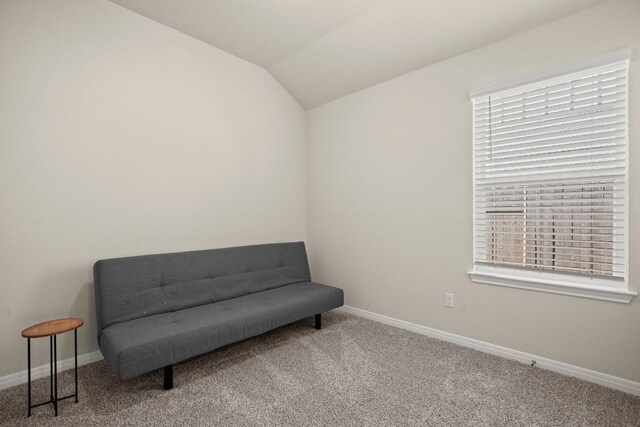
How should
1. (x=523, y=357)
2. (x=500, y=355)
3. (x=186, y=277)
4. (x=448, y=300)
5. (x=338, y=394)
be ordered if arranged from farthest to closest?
(x=448, y=300) < (x=186, y=277) < (x=500, y=355) < (x=523, y=357) < (x=338, y=394)

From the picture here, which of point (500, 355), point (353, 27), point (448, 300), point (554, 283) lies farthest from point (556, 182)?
point (353, 27)

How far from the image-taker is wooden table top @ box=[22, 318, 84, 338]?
1.72 meters

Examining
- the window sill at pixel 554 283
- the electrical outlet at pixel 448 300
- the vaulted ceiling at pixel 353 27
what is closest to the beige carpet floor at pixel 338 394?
the electrical outlet at pixel 448 300

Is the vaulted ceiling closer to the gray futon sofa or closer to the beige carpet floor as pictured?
the gray futon sofa

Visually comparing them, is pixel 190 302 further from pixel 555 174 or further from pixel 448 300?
pixel 555 174

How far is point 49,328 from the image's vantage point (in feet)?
5.91

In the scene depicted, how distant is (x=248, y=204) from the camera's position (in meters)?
3.33

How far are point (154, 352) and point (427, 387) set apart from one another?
1683 millimetres

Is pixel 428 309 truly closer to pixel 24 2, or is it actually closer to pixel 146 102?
pixel 146 102

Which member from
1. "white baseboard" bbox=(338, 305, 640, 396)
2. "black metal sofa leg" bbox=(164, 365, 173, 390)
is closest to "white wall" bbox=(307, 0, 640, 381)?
"white baseboard" bbox=(338, 305, 640, 396)

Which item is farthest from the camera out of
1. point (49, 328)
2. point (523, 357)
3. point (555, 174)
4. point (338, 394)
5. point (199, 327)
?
point (523, 357)

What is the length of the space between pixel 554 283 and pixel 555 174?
752 mm

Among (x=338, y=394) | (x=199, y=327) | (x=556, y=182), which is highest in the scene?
(x=556, y=182)

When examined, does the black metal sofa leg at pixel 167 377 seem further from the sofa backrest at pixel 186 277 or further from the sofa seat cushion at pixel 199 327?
the sofa backrest at pixel 186 277
